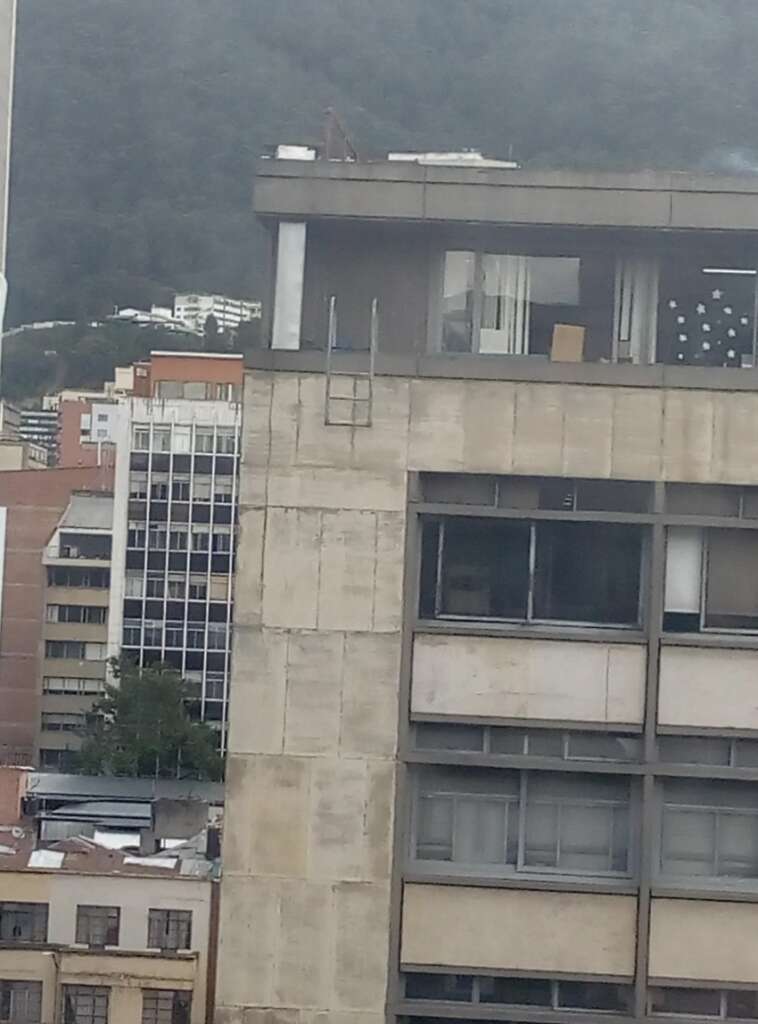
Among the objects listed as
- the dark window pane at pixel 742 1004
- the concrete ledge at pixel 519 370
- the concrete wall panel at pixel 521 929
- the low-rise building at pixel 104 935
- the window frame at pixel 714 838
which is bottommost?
the low-rise building at pixel 104 935

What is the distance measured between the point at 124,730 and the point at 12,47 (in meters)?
50.0

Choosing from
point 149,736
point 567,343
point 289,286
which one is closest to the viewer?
point 289,286

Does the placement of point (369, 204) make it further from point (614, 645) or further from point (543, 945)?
point (543, 945)

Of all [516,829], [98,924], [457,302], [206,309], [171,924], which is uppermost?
[206,309]

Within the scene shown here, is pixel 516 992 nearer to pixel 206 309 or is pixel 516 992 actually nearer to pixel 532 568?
pixel 532 568

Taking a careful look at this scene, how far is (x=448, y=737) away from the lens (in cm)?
1379

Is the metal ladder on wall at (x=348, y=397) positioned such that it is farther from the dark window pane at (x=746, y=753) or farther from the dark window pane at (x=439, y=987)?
the dark window pane at (x=439, y=987)

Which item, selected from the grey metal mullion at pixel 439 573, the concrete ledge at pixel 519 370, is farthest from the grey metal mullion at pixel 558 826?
the concrete ledge at pixel 519 370

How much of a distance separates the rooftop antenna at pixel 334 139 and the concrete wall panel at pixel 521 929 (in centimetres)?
688

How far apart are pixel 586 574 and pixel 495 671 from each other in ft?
3.79

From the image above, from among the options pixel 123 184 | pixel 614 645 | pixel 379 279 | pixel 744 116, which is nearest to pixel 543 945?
pixel 614 645

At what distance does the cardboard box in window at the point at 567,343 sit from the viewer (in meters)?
14.6

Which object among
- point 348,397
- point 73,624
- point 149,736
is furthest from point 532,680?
point 73,624

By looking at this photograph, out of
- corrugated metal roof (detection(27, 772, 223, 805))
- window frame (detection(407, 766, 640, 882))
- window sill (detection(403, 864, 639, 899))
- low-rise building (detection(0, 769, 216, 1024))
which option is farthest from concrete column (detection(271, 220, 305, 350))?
corrugated metal roof (detection(27, 772, 223, 805))
